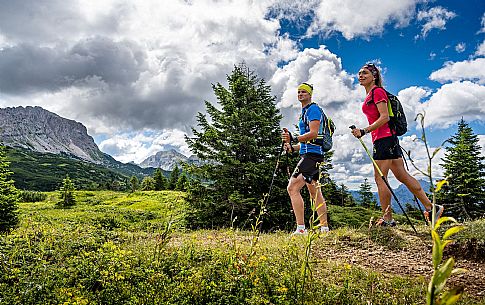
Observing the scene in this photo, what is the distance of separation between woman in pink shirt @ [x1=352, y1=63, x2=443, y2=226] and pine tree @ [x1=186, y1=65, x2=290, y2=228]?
322 inches

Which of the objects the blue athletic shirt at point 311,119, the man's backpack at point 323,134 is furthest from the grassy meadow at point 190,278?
the man's backpack at point 323,134

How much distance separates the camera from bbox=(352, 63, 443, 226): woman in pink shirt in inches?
221

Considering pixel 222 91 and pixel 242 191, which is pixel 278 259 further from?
pixel 222 91

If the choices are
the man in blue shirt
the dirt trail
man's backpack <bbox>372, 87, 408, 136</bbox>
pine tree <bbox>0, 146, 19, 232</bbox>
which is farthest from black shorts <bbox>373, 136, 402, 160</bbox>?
pine tree <bbox>0, 146, 19, 232</bbox>

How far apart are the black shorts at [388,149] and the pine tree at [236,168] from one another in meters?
8.24

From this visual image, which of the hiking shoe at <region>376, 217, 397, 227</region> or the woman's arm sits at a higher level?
the woman's arm

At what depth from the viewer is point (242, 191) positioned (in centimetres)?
1540

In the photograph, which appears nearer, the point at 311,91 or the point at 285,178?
the point at 311,91

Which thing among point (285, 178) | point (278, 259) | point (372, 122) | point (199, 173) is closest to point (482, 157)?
point (285, 178)

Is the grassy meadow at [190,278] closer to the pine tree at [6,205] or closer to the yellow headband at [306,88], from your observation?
the yellow headband at [306,88]

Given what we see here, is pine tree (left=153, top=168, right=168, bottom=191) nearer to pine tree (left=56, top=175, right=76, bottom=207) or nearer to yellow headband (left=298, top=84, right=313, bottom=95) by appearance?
pine tree (left=56, top=175, right=76, bottom=207)

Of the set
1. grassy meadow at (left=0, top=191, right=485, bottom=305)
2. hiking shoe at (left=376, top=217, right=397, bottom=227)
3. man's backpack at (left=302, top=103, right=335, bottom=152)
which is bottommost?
grassy meadow at (left=0, top=191, right=485, bottom=305)

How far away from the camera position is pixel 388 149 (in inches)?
230

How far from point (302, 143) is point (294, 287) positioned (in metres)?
3.55
